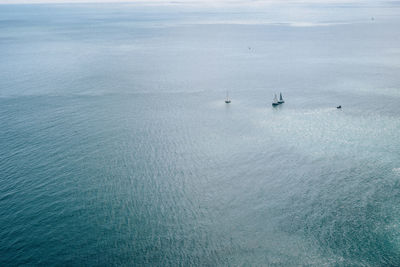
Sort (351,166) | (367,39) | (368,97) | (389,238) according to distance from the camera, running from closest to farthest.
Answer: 1. (389,238)
2. (351,166)
3. (368,97)
4. (367,39)

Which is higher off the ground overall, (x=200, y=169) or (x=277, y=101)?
(x=277, y=101)

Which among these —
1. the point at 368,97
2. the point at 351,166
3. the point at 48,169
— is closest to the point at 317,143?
the point at 351,166

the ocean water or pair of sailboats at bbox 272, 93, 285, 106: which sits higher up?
pair of sailboats at bbox 272, 93, 285, 106

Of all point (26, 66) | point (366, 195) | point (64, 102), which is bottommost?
point (366, 195)

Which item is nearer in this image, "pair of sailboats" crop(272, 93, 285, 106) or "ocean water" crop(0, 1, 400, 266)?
"ocean water" crop(0, 1, 400, 266)

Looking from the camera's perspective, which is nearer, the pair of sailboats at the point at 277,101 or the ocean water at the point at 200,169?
the ocean water at the point at 200,169

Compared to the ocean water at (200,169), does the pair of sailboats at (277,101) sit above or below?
above

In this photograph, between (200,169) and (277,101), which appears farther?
(277,101)

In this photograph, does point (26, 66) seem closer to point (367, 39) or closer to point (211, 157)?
point (211, 157)
